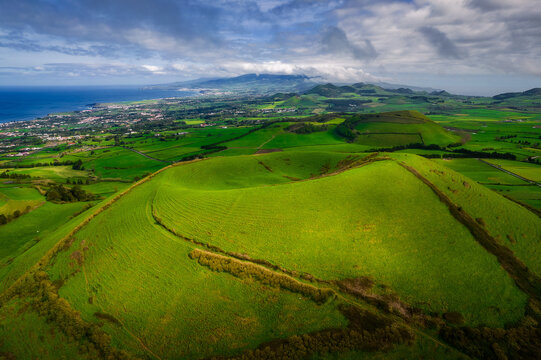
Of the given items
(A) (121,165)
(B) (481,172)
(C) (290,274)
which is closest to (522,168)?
(B) (481,172)

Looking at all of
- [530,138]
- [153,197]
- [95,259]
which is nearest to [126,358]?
[95,259]

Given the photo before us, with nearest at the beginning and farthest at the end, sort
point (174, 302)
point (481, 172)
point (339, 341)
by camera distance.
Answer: point (339, 341) < point (174, 302) < point (481, 172)

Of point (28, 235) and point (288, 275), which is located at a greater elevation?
point (288, 275)

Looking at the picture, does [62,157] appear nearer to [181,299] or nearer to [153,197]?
[153,197]

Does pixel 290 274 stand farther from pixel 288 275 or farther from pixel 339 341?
pixel 339 341

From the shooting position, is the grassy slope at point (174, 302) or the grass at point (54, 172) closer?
the grassy slope at point (174, 302)

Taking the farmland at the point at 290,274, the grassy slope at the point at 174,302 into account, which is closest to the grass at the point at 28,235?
the farmland at the point at 290,274

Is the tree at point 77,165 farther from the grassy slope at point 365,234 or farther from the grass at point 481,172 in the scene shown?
the grass at point 481,172

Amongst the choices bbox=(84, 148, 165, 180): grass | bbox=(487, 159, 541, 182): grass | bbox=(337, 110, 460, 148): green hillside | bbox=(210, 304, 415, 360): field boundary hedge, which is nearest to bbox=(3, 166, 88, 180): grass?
bbox=(84, 148, 165, 180): grass
